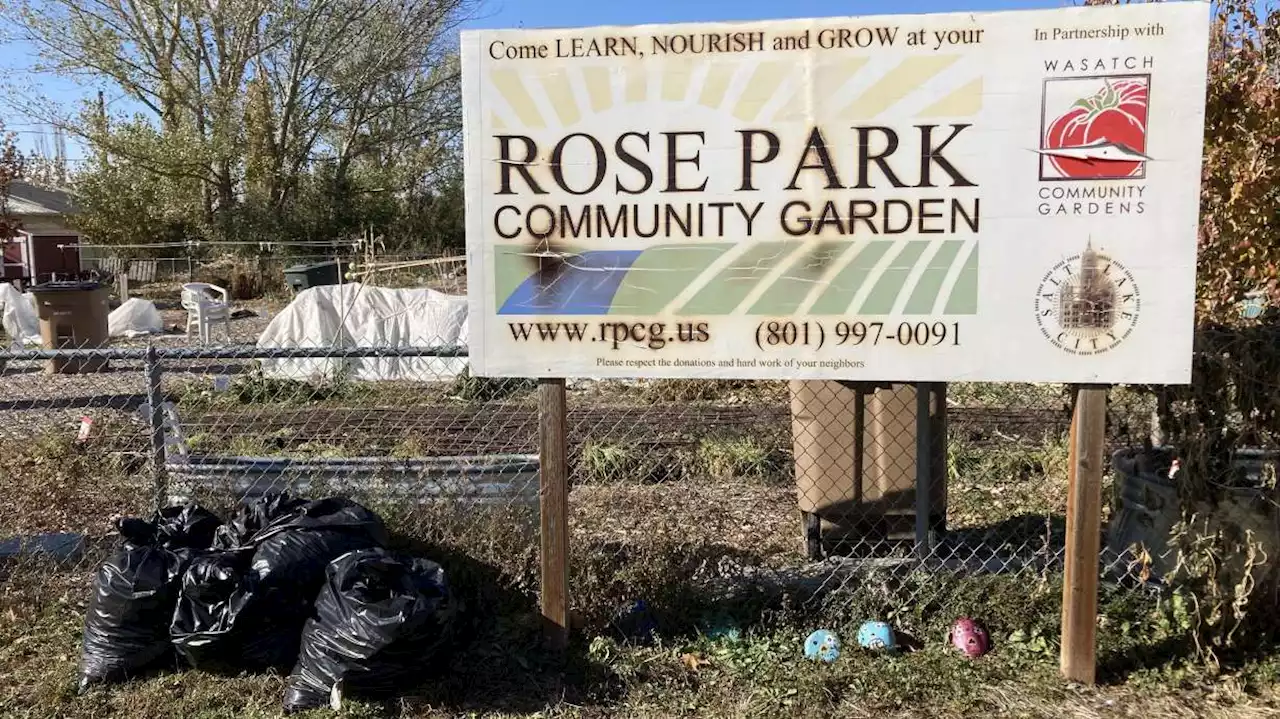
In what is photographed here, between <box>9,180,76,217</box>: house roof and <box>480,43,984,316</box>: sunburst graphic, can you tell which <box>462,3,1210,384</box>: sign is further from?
<box>9,180,76,217</box>: house roof

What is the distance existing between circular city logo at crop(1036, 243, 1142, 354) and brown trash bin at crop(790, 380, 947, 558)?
3.54ft

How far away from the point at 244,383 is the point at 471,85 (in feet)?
22.1

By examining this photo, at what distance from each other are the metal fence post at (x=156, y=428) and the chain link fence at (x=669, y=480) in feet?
0.05

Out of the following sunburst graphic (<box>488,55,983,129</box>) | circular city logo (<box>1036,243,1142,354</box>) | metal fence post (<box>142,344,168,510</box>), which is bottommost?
metal fence post (<box>142,344,168,510</box>)

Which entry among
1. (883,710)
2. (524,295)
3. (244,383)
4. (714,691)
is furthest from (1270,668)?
(244,383)

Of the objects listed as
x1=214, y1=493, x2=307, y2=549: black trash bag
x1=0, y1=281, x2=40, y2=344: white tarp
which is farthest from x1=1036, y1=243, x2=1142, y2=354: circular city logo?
x1=0, y1=281, x2=40, y2=344: white tarp

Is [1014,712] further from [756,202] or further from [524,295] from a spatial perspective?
[524,295]

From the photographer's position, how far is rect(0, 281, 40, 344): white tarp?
14.0m

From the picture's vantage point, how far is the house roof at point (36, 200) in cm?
3744

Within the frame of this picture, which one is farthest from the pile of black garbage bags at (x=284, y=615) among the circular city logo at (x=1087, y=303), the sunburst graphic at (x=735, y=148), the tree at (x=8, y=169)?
the tree at (x=8, y=169)

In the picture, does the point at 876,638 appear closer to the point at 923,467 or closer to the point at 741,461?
the point at 923,467

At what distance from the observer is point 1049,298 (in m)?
3.33

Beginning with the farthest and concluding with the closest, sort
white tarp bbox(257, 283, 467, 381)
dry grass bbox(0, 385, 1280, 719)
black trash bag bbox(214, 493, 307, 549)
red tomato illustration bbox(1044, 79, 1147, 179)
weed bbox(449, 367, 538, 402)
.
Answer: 1. white tarp bbox(257, 283, 467, 381)
2. weed bbox(449, 367, 538, 402)
3. black trash bag bbox(214, 493, 307, 549)
4. dry grass bbox(0, 385, 1280, 719)
5. red tomato illustration bbox(1044, 79, 1147, 179)

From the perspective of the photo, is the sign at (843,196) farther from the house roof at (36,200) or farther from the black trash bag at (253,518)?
the house roof at (36,200)
